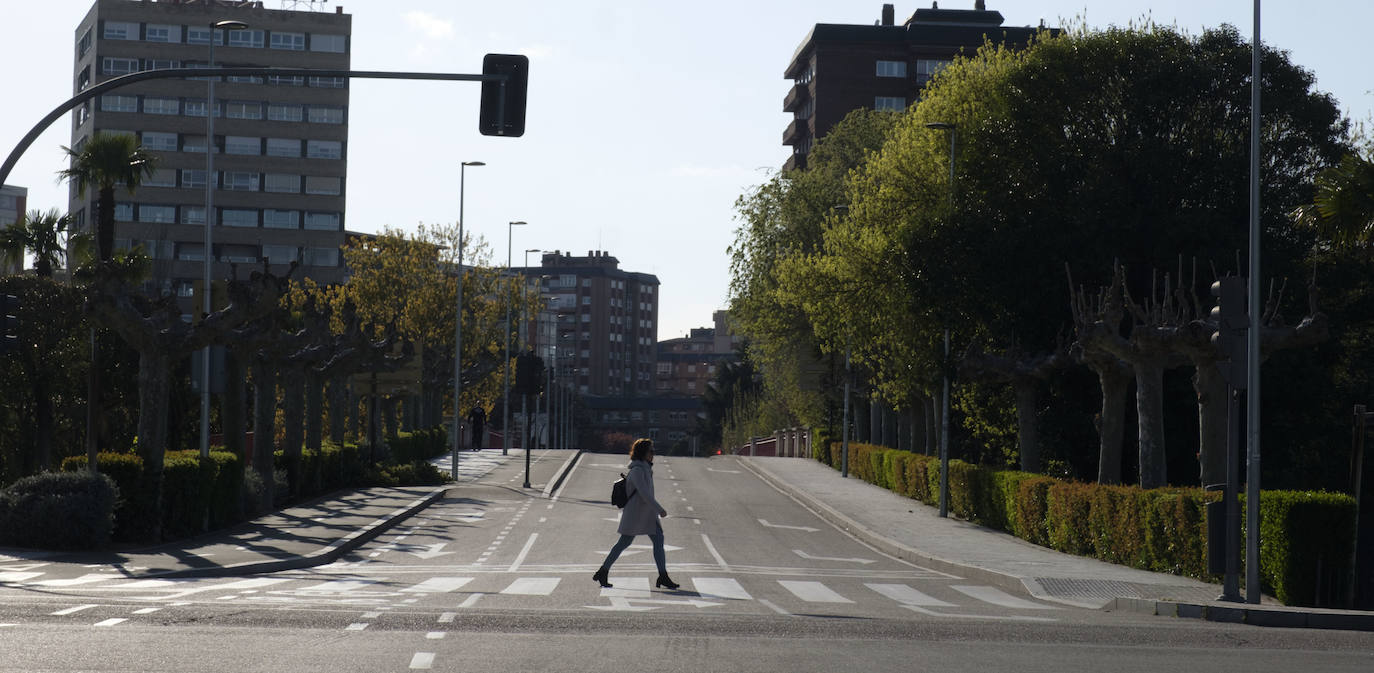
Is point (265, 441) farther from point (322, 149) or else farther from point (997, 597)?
point (322, 149)

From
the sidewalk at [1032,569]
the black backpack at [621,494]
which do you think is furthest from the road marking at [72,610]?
the sidewalk at [1032,569]

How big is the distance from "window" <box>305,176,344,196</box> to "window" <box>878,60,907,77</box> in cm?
3892

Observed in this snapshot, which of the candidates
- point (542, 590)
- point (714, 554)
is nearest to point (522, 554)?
point (714, 554)

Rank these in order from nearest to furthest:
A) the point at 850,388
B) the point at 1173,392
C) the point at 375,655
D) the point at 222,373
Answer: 1. the point at 375,655
2. the point at 222,373
3. the point at 1173,392
4. the point at 850,388

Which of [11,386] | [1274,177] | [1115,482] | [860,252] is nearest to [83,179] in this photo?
[11,386]

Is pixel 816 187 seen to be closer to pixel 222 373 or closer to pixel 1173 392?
pixel 1173 392

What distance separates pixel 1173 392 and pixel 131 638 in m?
28.3

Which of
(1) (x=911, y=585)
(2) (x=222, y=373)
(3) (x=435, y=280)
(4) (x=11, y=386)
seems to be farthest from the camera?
(3) (x=435, y=280)

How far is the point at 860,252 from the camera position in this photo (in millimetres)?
38406

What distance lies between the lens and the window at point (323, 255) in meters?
102

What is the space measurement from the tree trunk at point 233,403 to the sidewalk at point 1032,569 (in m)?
12.9

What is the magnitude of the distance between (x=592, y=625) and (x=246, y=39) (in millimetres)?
96341

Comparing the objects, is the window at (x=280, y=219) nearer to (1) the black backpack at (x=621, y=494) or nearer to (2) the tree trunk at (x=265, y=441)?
(2) the tree trunk at (x=265, y=441)

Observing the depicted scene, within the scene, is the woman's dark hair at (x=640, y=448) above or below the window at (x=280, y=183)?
below
